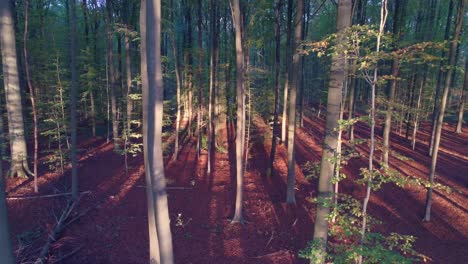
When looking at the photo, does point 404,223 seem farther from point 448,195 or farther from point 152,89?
point 152,89

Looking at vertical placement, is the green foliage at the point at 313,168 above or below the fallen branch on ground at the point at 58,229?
above

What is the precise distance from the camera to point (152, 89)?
21.4 ft

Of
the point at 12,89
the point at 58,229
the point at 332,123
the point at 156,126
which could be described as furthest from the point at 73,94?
the point at 332,123

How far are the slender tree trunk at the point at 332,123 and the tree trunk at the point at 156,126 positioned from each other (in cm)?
329

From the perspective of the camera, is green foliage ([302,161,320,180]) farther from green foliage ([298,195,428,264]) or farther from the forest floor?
the forest floor

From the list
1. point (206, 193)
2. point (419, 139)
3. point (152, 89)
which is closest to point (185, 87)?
point (206, 193)

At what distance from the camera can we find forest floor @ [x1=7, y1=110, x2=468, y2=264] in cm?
952

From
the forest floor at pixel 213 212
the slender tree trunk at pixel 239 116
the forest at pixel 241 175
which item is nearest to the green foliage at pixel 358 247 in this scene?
the forest at pixel 241 175

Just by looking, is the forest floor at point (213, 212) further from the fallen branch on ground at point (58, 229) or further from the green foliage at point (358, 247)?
the green foliage at point (358, 247)

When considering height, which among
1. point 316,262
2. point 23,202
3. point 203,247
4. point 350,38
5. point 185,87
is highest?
point 350,38

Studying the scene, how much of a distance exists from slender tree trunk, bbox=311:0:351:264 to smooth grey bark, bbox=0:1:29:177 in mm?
13121

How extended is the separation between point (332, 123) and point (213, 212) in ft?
26.9

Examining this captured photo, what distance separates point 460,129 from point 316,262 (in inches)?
1168

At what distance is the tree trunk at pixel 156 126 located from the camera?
6.33 metres
